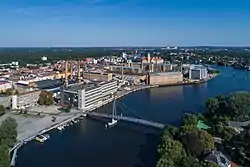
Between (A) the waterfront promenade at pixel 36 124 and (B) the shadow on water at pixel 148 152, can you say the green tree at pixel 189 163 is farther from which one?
(A) the waterfront promenade at pixel 36 124

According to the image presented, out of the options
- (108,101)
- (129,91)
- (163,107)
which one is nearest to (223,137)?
(163,107)

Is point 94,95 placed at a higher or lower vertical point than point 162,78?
lower

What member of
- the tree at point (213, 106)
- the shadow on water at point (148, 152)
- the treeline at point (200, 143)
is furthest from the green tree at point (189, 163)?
the tree at point (213, 106)

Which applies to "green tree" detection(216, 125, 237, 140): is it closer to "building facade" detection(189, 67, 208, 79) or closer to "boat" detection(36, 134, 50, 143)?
"boat" detection(36, 134, 50, 143)

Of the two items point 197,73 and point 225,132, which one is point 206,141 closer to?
point 225,132

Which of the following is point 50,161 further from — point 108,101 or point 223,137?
point 108,101

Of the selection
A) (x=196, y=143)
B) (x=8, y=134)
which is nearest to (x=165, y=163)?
(x=196, y=143)
